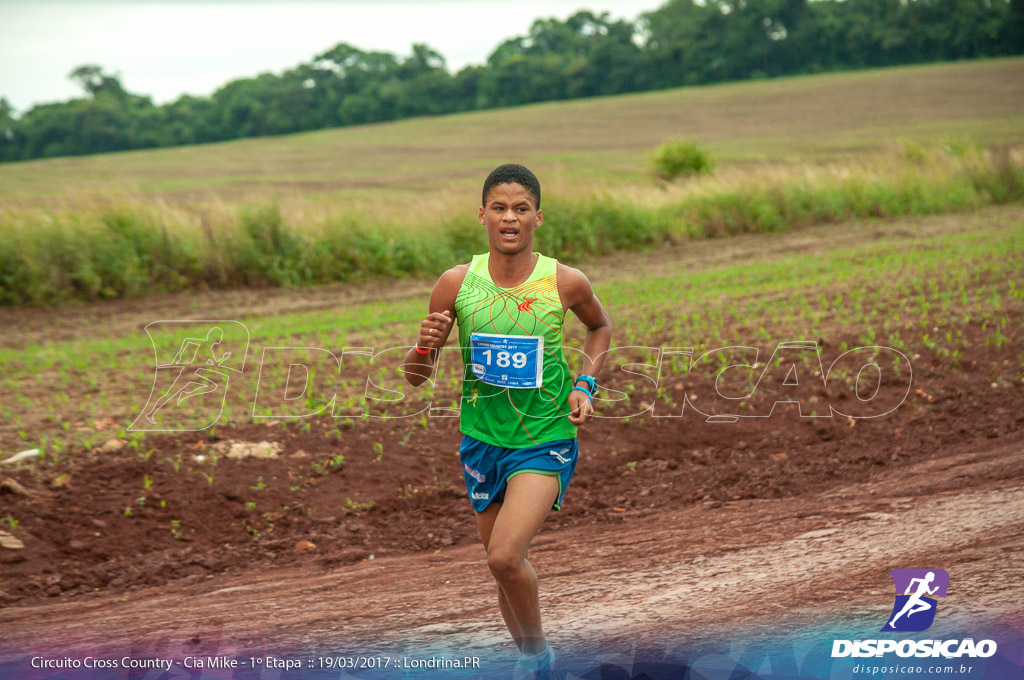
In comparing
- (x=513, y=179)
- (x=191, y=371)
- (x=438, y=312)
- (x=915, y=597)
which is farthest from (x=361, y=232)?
(x=915, y=597)

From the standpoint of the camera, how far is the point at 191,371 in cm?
995

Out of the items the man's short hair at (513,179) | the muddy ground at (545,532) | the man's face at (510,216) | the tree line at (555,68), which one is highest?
the tree line at (555,68)

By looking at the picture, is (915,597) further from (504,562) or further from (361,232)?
(361,232)

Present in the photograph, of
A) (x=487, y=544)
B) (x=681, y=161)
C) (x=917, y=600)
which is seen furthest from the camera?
(x=681, y=161)

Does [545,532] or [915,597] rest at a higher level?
[915,597]

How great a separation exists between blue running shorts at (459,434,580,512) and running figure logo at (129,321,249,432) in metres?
4.65

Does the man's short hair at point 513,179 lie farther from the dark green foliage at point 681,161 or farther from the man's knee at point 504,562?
the dark green foliage at point 681,161

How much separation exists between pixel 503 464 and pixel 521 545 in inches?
16.4

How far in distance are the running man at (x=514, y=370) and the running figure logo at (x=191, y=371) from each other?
467 centimetres

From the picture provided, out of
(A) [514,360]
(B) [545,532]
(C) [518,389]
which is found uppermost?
(A) [514,360]

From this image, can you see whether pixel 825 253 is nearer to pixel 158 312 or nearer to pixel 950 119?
→ pixel 158 312

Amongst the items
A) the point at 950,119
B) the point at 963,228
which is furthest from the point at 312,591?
the point at 950,119

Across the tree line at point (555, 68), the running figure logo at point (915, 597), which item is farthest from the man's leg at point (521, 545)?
the tree line at point (555, 68)

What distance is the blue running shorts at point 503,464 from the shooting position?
3.97 metres
